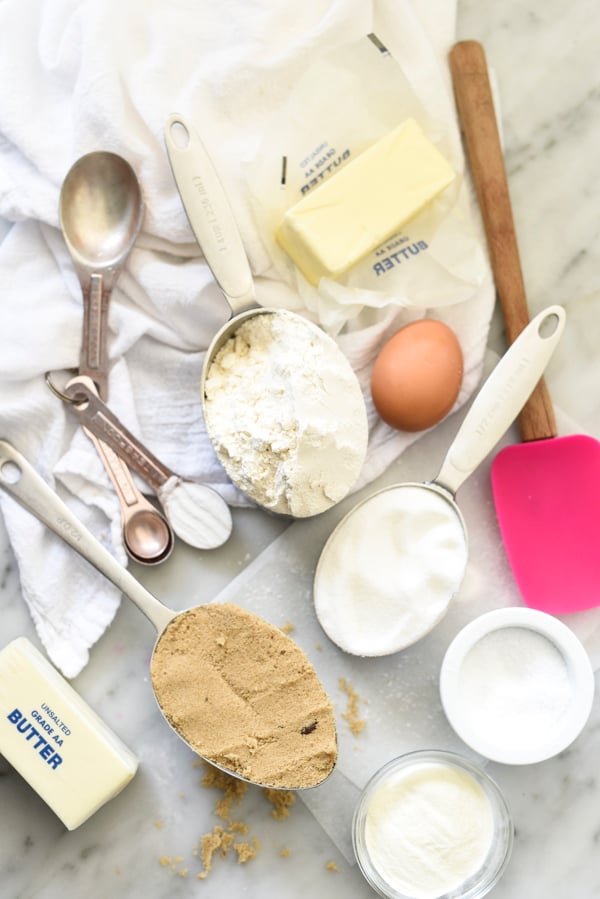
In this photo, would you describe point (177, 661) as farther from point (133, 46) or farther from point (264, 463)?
point (133, 46)

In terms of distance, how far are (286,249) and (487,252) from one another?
267 mm

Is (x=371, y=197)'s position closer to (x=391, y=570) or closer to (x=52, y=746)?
(x=391, y=570)

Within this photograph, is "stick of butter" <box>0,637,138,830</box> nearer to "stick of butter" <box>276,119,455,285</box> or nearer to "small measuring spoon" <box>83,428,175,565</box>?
"small measuring spoon" <box>83,428,175,565</box>

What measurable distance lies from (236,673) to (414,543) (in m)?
0.27

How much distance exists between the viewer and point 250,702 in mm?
1030

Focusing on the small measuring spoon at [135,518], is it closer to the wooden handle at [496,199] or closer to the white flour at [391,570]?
the white flour at [391,570]

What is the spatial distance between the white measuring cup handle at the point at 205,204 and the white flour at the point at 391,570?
0.34 meters

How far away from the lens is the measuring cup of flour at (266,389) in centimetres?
98

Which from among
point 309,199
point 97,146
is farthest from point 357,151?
point 97,146

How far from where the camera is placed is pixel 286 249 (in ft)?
3.60

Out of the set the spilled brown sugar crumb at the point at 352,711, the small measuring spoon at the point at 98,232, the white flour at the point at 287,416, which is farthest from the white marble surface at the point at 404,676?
the small measuring spoon at the point at 98,232

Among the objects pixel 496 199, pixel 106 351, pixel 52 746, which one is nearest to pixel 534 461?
pixel 496 199

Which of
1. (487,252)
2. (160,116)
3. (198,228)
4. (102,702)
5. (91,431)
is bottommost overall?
(102,702)

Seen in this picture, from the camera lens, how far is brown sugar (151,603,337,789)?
102 centimetres
